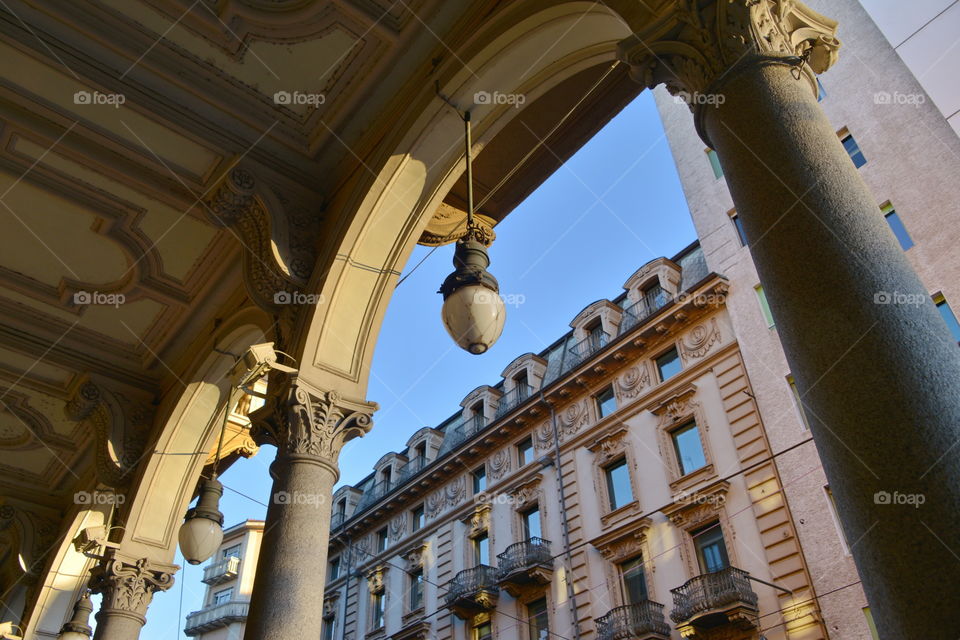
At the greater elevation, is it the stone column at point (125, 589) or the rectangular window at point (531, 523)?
the rectangular window at point (531, 523)

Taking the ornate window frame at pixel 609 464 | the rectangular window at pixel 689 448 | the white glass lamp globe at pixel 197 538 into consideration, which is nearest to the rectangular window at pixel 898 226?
the rectangular window at pixel 689 448

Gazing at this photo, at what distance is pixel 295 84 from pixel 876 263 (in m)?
5.73

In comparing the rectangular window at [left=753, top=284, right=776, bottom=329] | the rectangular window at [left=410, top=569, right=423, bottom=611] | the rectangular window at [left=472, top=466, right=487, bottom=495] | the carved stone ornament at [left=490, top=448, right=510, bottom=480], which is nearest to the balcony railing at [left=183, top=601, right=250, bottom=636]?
the rectangular window at [left=410, top=569, right=423, bottom=611]

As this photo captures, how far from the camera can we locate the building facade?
40969 millimetres

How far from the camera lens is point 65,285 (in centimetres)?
915

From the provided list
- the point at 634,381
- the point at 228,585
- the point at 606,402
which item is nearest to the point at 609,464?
the point at 606,402

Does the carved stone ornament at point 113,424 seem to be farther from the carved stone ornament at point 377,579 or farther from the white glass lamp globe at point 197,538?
the carved stone ornament at point 377,579

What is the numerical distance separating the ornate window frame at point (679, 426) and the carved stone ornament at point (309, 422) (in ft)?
46.6

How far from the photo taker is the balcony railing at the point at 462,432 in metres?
27.5

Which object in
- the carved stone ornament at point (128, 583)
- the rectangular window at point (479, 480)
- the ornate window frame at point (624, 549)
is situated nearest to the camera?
the carved stone ornament at point (128, 583)

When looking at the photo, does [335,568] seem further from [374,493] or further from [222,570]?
[222,570]

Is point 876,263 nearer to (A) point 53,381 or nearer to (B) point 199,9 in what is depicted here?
(B) point 199,9

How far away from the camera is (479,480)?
1026 inches

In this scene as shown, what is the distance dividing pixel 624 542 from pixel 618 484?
1.87 m
